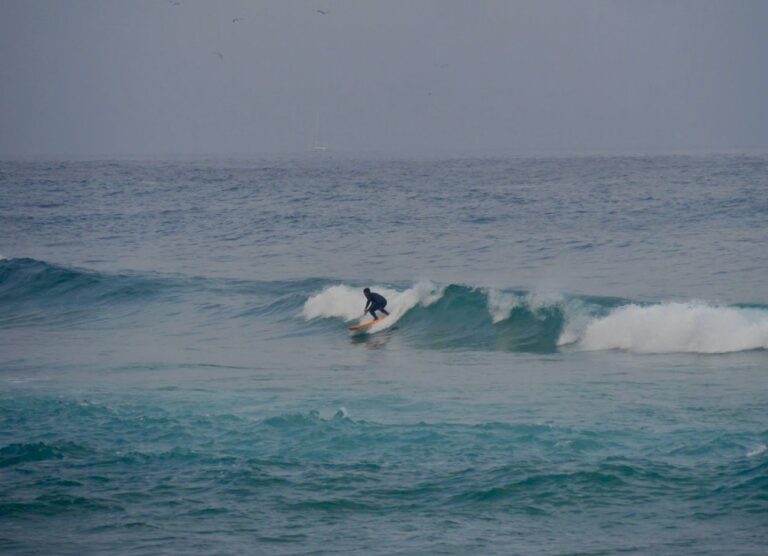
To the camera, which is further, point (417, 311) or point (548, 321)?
point (417, 311)

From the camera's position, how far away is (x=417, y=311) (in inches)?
995

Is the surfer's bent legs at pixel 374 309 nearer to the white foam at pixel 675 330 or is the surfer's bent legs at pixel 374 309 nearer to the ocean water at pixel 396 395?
the ocean water at pixel 396 395

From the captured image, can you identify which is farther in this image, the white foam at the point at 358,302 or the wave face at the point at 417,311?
the white foam at the point at 358,302

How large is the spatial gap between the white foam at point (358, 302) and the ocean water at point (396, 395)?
0.07 m

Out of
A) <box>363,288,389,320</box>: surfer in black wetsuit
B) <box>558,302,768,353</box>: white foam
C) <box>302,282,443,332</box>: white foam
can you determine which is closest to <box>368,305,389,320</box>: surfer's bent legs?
<box>363,288,389,320</box>: surfer in black wetsuit

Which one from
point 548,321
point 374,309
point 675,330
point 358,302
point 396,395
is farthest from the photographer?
point 358,302

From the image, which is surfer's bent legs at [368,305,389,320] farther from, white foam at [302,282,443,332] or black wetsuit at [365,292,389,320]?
white foam at [302,282,443,332]

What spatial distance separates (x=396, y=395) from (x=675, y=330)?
22.6ft

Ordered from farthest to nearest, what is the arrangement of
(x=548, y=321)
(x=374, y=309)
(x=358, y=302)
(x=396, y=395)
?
(x=358, y=302)
(x=374, y=309)
(x=548, y=321)
(x=396, y=395)

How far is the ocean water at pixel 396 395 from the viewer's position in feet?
35.1

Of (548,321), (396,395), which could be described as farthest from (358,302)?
(396,395)

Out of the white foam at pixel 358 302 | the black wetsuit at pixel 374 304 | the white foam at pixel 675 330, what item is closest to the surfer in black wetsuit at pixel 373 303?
the black wetsuit at pixel 374 304

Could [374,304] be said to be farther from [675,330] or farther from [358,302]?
[675,330]

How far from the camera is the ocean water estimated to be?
1070 cm
